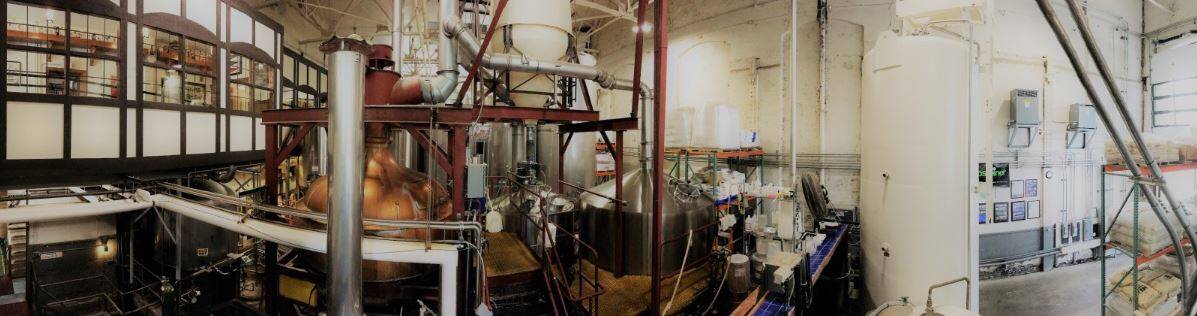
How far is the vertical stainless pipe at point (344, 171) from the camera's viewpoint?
298 cm

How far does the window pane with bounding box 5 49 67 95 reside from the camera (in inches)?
205

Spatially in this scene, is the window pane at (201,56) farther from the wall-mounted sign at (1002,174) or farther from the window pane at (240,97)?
the wall-mounted sign at (1002,174)

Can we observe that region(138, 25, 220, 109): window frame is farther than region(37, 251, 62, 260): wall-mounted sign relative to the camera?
Yes

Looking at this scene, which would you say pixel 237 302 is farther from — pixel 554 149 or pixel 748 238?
pixel 748 238

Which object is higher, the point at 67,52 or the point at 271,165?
the point at 67,52

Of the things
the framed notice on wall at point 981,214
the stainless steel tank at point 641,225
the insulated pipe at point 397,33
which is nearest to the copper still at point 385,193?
the stainless steel tank at point 641,225

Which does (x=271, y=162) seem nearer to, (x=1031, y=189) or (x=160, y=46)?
(x=160, y=46)

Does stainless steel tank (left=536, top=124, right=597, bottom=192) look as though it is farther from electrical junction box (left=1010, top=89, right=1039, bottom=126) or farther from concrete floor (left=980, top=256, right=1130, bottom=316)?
electrical junction box (left=1010, top=89, right=1039, bottom=126)

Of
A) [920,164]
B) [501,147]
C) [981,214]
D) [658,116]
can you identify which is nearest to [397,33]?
[501,147]

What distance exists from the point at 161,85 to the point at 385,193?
5.29 meters

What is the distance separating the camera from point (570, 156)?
9.82 metres

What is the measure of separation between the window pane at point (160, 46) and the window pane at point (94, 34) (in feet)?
1.02

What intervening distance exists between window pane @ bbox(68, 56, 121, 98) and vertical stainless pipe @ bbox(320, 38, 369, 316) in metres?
5.65

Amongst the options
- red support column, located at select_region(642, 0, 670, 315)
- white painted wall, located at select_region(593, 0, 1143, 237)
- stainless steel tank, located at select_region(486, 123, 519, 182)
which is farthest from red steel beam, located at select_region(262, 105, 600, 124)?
white painted wall, located at select_region(593, 0, 1143, 237)
